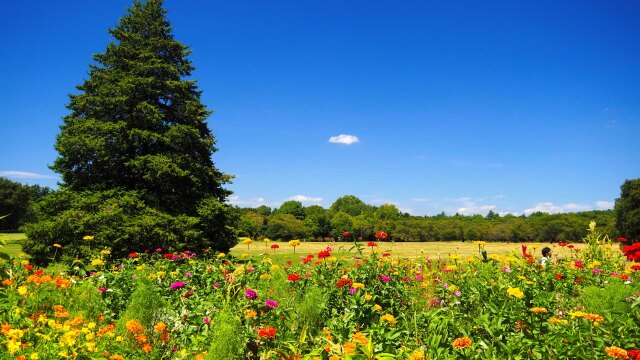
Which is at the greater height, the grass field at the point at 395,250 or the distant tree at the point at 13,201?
the distant tree at the point at 13,201

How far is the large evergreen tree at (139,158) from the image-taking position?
1371 centimetres

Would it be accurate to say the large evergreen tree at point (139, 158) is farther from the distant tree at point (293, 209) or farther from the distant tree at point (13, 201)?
the distant tree at point (293, 209)

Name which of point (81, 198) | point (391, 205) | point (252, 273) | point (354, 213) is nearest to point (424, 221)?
point (391, 205)

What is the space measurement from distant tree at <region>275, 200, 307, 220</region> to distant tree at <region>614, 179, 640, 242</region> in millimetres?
50092

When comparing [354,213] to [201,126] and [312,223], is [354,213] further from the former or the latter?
[201,126]

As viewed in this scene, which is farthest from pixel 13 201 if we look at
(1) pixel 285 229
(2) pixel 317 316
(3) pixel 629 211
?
(3) pixel 629 211

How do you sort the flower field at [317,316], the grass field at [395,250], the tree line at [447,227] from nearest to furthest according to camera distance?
the flower field at [317,316] < the grass field at [395,250] < the tree line at [447,227]

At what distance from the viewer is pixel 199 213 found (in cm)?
1557

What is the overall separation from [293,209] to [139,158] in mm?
63905

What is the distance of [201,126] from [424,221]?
56.3 meters

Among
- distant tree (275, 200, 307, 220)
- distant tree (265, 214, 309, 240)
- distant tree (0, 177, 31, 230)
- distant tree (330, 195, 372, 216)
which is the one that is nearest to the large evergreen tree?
distant tree (265, 214, 309, 240)

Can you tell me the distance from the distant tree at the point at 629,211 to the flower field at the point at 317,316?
128 ft

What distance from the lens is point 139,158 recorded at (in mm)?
15086

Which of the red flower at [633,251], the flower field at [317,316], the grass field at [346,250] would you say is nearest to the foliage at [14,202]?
the grass field at [346,250]
